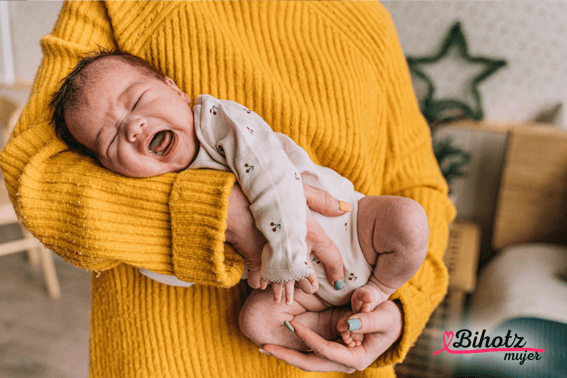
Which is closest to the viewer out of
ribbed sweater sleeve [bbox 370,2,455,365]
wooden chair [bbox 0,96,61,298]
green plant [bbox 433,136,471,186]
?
ribbed sweater sleeve [bbox 370,2,455,365]

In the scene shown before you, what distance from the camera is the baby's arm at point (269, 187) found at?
0.56 m

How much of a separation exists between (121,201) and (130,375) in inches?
14.3

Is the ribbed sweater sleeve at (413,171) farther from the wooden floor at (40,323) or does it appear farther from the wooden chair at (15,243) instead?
the wooden chair at (15,243)

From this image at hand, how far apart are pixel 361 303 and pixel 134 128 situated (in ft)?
1.61

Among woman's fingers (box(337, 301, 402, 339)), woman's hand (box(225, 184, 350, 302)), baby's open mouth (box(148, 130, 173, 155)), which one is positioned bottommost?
woman's fingers (box(337, 301, 402, 339))

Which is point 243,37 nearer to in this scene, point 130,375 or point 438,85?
point 130,375

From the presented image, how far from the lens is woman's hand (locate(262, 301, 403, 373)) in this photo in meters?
0.63

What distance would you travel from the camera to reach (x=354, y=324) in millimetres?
620

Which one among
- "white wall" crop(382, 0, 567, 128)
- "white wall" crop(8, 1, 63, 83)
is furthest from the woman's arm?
"white wall" crop(8, 1, 63, 83)

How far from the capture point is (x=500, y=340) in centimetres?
112

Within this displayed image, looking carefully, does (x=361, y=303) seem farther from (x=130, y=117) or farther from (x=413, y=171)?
(x=130, y=117)

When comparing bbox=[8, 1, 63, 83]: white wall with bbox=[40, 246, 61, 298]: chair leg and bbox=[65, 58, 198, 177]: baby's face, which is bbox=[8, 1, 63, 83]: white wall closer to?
bbox=[40, 246, 61, 298]: chair leg

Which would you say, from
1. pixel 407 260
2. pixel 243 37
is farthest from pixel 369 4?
pixel 407 260

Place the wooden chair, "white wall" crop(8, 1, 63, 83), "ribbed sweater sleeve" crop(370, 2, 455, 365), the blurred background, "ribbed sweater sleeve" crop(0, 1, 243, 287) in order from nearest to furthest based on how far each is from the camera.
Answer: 1. "ribbed sweater sleeve" crop(0, 1, 243, 287)
2. "ribbed sweater sleeve" crop(370, 2, 455, 365)
3. the blurred background
4. the wooden chair
5. "white wall" crop(8, 1, 63, 83)
